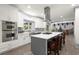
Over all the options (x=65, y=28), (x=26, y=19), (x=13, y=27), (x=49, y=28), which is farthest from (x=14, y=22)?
(x=65, y=28)

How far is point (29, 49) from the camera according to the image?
2.33m

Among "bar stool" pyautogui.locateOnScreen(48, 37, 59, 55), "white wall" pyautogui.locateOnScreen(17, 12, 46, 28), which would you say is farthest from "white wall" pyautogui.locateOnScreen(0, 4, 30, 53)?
"bar stool" pyautogui.locateOnScreen(48, 37, 59, 55)

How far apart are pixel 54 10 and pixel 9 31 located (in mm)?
1172

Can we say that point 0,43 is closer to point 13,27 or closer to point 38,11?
point 13,27

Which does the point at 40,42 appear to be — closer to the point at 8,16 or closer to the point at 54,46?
the point at 54,46

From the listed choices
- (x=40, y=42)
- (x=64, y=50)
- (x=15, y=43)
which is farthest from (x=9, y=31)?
(x=64, y=50)

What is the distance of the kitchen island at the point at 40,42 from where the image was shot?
234cm

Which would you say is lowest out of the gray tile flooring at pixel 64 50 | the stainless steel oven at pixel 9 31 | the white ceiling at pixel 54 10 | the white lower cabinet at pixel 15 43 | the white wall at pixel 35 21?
the gray tile flooring at pixel 64 50

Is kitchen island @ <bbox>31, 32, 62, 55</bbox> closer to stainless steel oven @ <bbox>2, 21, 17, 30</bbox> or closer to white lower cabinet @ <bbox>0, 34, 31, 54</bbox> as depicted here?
white lower cabinet @ <bbox>0, 34, 31, 54</bbox>

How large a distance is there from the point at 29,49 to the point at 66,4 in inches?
53.1

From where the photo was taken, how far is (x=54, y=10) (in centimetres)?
243

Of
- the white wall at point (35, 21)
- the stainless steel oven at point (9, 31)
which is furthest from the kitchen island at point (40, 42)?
the stainless steel oven at point (9, 31)

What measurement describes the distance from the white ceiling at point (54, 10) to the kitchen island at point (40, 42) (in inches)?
18.3

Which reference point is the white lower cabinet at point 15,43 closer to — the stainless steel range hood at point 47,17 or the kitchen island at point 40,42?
the kitchen island at point 40,42
